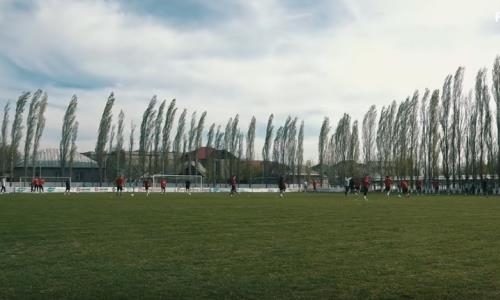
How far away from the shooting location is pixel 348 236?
1398cm

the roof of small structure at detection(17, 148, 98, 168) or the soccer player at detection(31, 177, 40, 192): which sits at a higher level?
the roof of small structure at detection(17, 148, 98, 168)

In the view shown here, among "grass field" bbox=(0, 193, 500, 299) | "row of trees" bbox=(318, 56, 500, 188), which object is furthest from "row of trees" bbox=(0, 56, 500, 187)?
"grass field" bbox=(0, 193, 500, 299)

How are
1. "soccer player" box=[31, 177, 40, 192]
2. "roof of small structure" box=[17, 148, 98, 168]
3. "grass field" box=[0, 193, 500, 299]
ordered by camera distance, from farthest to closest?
"roof of small structure" box=[17, 148, 98, 168], "soccer player" box=[31, 177, 40, 192], "grass field" box=[0, 193, 500, 299]

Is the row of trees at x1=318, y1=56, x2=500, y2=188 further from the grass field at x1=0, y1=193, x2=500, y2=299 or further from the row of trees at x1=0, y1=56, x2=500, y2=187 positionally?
the grass field at x1=0, y1=193, x2=500, y2=299

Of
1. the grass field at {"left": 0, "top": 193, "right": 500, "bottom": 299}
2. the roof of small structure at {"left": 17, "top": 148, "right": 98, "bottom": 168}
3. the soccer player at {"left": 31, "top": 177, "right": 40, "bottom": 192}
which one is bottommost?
the grass field at {"left": 0, "top": 193, "right": 500, "bottom": 299}

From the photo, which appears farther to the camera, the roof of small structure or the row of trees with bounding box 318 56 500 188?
the roof of small structure

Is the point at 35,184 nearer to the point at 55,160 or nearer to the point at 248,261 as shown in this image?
the point at 55,160

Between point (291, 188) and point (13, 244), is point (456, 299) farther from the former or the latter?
point (291, 188)

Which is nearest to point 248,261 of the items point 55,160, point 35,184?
point 35,184

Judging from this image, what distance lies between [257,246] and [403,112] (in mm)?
76490

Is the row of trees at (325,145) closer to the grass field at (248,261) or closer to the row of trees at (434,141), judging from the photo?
the row of trees at (434,141)

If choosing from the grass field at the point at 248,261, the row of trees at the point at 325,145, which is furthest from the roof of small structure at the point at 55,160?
the grass field at the point at 248,261

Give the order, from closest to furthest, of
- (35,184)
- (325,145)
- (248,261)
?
(248,261)
(35,184)
(325,145)

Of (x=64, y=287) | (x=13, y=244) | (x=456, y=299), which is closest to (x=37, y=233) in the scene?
(x=13, y=244)
